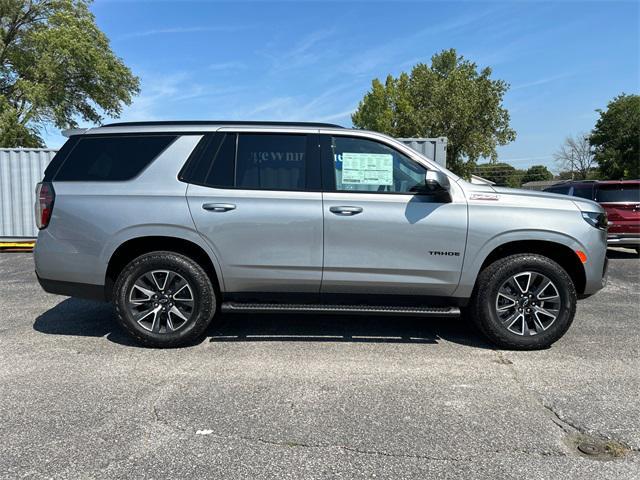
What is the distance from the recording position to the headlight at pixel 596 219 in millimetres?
4141

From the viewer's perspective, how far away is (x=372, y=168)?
13.8ft

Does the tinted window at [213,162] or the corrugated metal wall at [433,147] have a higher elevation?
the corrugated metal wall at [433,147]

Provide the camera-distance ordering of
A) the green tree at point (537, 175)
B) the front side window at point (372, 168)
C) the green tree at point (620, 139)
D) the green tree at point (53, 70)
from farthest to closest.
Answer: the green tree at point (537, 175) → the green tree at point (620, 139) → the green tree at point (53, 70) → the front side window at point (372, 168)

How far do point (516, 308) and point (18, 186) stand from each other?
38.8 feet

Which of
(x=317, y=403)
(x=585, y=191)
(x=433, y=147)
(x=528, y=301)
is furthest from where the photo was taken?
(x=433, y=147)

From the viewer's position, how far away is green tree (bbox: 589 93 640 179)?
41094 millimetres

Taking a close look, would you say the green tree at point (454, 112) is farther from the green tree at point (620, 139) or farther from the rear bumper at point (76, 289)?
the rear bumper at point (76, 289)

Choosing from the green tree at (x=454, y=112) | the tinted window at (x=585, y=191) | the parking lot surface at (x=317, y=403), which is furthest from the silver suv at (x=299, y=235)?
the green tree at (x=454, y=112)

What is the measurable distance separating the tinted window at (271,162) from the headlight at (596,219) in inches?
102

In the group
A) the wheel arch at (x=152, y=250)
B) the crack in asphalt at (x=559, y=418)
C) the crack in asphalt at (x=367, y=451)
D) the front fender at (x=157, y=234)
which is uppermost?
the front fender at (x=157, y=234)

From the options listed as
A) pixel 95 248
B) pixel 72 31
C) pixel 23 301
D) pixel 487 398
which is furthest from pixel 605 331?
pixel 72 31

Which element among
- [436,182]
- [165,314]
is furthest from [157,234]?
[436,182]

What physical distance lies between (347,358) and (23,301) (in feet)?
15.0

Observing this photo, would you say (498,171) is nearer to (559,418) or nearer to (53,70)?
A: (53,70)
